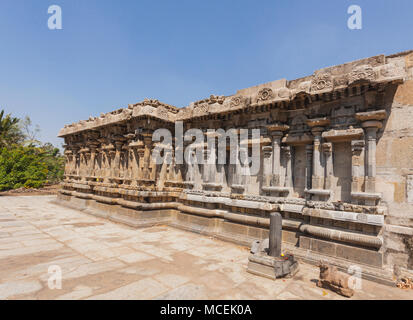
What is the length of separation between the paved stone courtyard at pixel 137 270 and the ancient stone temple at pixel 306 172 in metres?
0.96

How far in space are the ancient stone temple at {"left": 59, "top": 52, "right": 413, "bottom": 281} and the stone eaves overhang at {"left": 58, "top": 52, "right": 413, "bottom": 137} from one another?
3 centimetres

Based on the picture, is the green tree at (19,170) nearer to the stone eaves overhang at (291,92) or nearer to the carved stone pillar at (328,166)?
the stone eaves overhang at (291,92)

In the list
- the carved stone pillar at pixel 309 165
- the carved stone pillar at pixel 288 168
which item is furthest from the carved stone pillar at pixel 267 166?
the carved stone pillar at pixel 309 165

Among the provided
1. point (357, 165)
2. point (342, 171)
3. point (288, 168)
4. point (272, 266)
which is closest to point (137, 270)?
point (272, 266)

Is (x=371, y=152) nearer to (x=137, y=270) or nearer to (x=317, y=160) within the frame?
(x=317, y=160)

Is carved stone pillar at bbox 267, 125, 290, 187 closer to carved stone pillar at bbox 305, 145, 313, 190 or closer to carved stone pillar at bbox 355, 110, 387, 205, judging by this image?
carved stone pillar at bbox 305, 145, 313, 190

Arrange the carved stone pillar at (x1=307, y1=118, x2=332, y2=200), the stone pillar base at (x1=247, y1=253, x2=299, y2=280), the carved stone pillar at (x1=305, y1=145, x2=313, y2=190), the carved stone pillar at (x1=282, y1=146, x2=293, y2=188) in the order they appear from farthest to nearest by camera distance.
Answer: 1. the carved stone pillar at (x1=282, y1=146, x2=293, y2=188)
2. the carved stone pillar at (x1=305, y1=145, x2=313, y2=190)
3. the carved stone pillar at (x1=307, y1=118, x2=332, y2=200)
4. the stone pillar base at (x1=247, y1=253, x2=299, y2=280)

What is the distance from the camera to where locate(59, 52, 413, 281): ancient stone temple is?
5504mm

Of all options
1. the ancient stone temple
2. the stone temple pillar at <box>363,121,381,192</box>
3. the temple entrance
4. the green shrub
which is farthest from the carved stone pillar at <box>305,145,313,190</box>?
the green shrub

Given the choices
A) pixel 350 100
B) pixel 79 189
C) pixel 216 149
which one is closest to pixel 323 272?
pixel 350 100

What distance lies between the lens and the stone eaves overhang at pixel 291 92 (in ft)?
18.6

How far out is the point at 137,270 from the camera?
16.9ft

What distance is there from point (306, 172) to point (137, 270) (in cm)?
554
